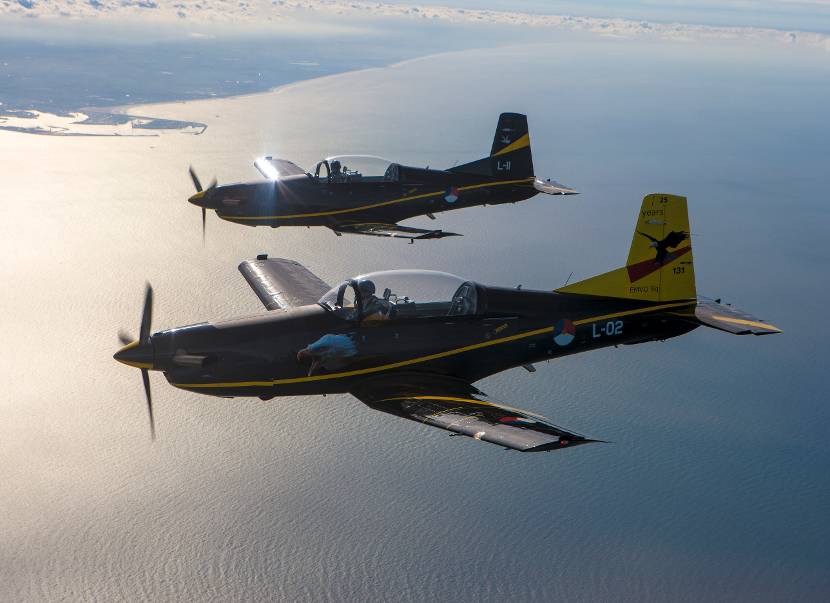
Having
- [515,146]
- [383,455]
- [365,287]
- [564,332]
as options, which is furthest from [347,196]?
[383,455]

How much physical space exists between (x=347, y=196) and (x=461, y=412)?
56.7 feet

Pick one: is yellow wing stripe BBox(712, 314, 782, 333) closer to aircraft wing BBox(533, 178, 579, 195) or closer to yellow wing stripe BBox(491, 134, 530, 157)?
aircraft wing BBox(533, 178, 579, 195)

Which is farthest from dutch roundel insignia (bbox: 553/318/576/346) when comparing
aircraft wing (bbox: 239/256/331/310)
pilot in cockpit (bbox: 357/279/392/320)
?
aircraft wing (bbox: 239/256/331/310)

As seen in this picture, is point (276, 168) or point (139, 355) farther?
point (276, 168)

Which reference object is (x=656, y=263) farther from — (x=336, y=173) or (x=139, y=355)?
(x=336, y=173)

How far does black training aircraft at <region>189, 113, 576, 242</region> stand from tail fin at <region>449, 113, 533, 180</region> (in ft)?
6.62

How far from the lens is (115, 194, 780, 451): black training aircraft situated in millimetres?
17203

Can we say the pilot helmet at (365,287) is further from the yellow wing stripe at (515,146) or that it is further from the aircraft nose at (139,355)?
the yellow wing stripe at (515,146)

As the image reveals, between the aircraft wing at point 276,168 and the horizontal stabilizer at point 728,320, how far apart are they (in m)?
18.8

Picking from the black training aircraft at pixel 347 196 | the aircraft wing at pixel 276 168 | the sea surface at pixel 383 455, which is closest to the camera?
the black training aircraft at pixel 347 196

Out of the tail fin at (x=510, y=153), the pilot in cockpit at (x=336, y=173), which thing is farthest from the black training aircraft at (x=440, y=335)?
the tail fin at (x=510, y=153)

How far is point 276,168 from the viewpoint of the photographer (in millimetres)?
37375

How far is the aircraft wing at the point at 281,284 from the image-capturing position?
22.6 m

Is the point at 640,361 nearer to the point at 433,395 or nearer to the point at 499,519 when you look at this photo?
the point at 499,519
